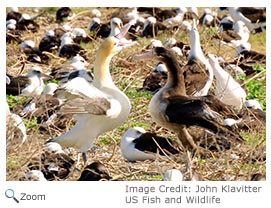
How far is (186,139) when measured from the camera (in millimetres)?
9867

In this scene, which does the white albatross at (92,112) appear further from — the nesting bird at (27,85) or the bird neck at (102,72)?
the nesting bird at (27,85)

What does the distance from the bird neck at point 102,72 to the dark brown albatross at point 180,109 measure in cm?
50

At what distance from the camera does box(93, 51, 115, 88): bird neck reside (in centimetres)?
995

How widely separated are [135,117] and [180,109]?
5.52 feet

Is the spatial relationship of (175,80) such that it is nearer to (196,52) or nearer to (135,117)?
(135,117)

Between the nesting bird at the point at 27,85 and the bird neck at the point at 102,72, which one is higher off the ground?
the bird neck at the point at 102,72

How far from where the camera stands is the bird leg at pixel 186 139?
387 inches

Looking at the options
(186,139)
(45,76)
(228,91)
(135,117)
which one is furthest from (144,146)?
(45,76)

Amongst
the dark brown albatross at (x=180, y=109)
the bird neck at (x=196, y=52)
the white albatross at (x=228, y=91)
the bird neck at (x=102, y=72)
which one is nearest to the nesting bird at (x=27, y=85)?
the bird neck at (x=196, y=52)

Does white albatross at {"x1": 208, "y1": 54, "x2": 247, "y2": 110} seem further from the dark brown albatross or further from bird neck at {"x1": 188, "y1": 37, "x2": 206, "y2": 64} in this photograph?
the dark brown albatross

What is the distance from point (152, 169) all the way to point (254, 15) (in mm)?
9314

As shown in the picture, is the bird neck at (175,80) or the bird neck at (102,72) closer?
the bird neck at (102,72)
